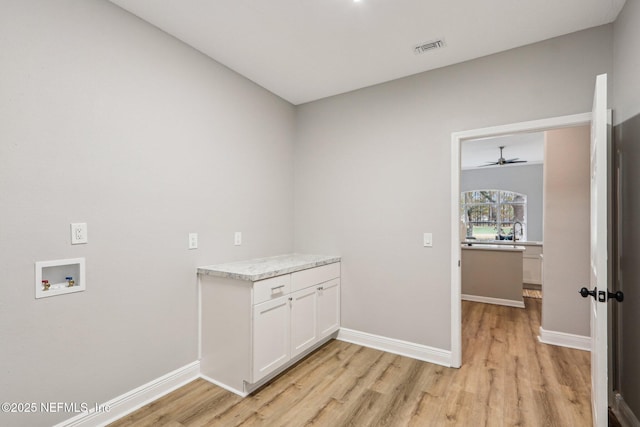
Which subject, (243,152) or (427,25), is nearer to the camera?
(427,25)

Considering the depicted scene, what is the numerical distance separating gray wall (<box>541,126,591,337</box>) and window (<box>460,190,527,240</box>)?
4.44 m

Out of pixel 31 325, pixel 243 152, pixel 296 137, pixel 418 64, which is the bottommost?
pixel 31 325

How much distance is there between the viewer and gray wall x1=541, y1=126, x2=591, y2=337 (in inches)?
122

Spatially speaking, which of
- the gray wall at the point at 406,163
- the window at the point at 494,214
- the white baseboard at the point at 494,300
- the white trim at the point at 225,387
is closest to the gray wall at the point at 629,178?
the gray wall at the point at 406,163

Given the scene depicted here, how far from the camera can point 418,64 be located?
2744mm

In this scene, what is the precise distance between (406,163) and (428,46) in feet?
3.26

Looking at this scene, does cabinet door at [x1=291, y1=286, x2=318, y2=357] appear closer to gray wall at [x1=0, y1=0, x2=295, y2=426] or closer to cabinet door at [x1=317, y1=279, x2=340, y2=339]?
cabinet door at [x1=317, y1=279, x2=340, y2=339]

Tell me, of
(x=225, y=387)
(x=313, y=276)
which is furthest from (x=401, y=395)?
(x=225, y=387)

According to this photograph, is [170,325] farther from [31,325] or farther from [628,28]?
[628,28]

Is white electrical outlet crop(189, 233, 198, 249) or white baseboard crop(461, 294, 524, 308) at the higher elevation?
white electrical outlet crop(189, 233, 198, 249)

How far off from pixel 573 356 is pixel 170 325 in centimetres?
358

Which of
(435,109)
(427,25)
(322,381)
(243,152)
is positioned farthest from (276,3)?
(322,381)

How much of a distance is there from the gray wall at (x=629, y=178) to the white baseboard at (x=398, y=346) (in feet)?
3.84

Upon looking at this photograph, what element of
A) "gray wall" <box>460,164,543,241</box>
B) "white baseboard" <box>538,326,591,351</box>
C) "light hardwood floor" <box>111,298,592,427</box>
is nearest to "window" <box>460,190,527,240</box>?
"gray wall" <box>460,164,543,241</box>
